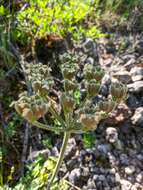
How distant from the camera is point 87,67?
2.48m

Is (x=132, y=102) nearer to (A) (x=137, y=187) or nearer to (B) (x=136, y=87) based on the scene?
(B) (x=136, y=87)

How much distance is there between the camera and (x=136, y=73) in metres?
4.29

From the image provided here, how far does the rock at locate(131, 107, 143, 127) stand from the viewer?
12.8ft

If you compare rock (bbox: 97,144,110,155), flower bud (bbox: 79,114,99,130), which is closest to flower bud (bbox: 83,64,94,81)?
flower bud (bbox: 79,114,99,130)

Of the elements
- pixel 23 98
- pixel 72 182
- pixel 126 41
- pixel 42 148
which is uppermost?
pixel 126 41

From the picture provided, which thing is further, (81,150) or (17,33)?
(17,33)

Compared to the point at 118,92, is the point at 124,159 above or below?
below

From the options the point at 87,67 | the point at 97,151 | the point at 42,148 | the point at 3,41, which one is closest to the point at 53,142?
the point at 42,148

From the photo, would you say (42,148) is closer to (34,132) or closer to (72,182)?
(34,132)

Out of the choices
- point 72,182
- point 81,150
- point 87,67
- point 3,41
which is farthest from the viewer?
point 3,41

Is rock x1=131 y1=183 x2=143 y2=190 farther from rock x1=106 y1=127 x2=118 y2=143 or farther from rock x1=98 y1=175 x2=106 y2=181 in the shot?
rock x1=106 y1=127 x2=118 y2=143

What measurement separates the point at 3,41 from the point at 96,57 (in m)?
1.05

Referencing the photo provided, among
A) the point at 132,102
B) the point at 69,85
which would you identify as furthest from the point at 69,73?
the point at 132,102

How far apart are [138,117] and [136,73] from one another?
1.87 feet
